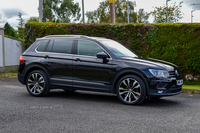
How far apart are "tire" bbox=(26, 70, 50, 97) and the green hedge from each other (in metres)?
6.48

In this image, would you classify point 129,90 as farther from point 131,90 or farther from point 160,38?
point 160,38

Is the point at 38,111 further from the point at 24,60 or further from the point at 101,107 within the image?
the point at 24,60

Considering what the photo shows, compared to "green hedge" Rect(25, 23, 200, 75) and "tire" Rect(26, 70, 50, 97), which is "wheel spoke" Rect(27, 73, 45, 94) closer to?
"tire" Rect(26, 70, 50, 97)

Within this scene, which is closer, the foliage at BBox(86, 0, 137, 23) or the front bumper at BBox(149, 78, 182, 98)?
the front bumper at BBox(149, 78, 182, 98)

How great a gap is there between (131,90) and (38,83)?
9.60ft

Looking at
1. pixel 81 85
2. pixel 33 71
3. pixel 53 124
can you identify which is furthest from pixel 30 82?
pixel 53 124

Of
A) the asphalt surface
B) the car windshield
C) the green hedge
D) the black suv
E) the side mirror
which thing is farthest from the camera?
the green hedge

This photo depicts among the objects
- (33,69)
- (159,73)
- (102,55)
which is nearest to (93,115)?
(102,55)

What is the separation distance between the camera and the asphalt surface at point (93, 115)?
4.83 metres

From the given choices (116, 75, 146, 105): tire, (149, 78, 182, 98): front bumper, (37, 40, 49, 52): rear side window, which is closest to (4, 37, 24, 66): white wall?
(37, 40, 49, 52): rear side window

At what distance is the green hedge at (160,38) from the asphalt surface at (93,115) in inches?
186

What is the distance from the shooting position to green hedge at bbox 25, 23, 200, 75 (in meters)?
12.3

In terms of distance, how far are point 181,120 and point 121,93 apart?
78.4 inches

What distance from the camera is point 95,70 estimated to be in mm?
7379
